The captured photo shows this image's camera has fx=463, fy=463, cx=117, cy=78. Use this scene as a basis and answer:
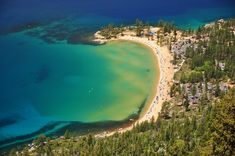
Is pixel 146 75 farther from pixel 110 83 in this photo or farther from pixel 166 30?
pixel 166 30

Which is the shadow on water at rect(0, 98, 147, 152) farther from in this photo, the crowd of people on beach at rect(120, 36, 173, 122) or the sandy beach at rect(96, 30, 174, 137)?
the crowd of people on beach at rect(120, 36, 173, 122)

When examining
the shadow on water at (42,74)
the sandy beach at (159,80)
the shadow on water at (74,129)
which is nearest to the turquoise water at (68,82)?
the shadow on water at (42,74)

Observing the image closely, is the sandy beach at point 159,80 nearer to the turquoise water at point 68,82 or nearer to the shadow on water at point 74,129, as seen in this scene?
the shadow on water at point 74,129

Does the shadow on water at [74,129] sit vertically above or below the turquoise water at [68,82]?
below

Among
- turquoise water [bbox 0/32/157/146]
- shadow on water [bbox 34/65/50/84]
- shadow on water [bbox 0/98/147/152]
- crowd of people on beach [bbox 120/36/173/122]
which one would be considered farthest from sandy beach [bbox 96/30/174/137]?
shadow on water [bbox 34/65/50/84]

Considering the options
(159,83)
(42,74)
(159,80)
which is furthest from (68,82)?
(159,83)
